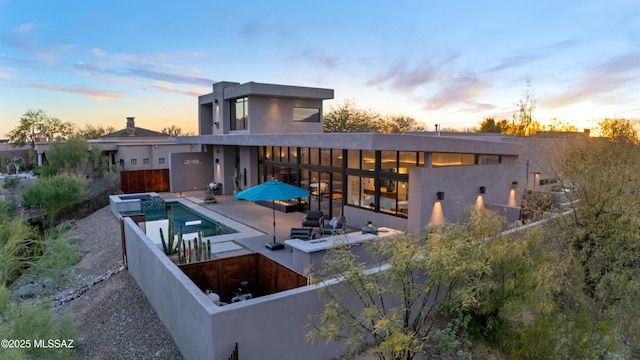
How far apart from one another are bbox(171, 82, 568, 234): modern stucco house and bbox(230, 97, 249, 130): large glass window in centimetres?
11

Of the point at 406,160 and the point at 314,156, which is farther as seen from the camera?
the point at 314,156

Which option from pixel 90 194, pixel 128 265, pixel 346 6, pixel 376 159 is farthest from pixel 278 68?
pixel 128 265

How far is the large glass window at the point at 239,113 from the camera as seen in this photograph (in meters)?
21.2

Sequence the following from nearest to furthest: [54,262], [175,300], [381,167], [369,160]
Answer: [175,300] → [54,262] → [381,167] → [369,160]

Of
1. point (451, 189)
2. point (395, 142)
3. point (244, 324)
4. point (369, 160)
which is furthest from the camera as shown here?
point (369, 160)

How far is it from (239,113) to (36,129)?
43102 millimetres

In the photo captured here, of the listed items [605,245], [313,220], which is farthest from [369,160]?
[605,245]

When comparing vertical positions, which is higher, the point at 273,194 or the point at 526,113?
the point at 526,113

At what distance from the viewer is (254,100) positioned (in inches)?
814

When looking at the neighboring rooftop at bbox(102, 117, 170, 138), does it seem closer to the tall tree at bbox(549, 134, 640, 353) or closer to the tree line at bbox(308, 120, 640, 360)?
the tree line at bbox(308, 120, 640, 360)

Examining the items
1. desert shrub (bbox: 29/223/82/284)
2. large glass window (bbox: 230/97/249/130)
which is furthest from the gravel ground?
large glass window (bbox: 230/97/249/130)

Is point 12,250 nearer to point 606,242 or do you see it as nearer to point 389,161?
point 389,161

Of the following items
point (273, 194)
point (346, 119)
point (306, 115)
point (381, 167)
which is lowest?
point (273, 194)

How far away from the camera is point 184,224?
15188 millimetres
